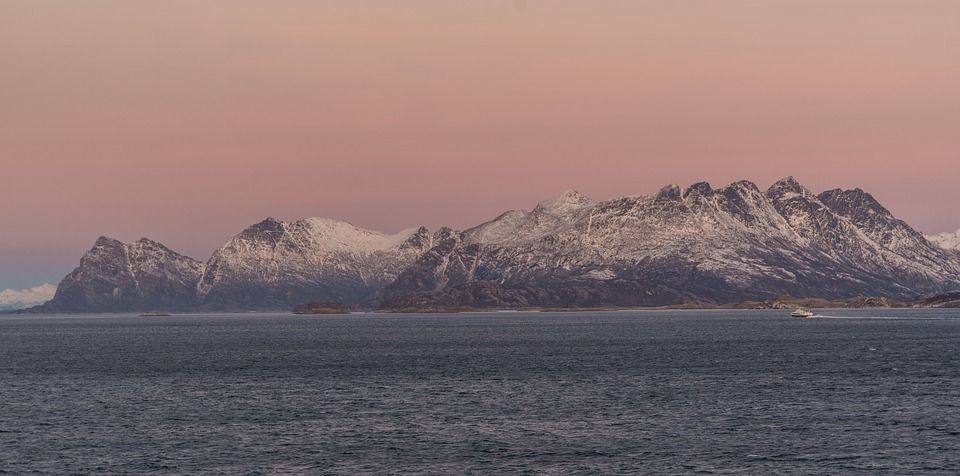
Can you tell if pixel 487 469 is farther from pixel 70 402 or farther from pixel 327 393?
pixel 70 402

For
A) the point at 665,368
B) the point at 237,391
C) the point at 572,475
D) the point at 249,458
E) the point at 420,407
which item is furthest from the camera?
the point at 665,368

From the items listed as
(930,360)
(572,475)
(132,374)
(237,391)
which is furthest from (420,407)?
(930,360)

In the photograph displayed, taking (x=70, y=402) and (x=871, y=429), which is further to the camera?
(x=70, y=402)

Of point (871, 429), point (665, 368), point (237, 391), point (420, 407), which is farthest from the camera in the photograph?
point (665, 368)

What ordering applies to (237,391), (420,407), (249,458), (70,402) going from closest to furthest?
(249,458) → (420,407) → (70,402) → (237,391)

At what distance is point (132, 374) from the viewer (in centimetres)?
18912

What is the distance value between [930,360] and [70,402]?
135298mm

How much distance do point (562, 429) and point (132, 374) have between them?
324 ft

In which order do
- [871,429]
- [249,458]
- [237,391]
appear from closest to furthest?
[249,458], [871,429], [237,391]

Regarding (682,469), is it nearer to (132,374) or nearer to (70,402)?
(70,402)

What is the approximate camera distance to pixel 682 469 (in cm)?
9288

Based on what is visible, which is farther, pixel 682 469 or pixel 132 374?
pixel 132 374

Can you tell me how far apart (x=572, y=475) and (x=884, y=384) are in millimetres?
76079

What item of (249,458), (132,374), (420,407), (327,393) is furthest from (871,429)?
(132,374)
